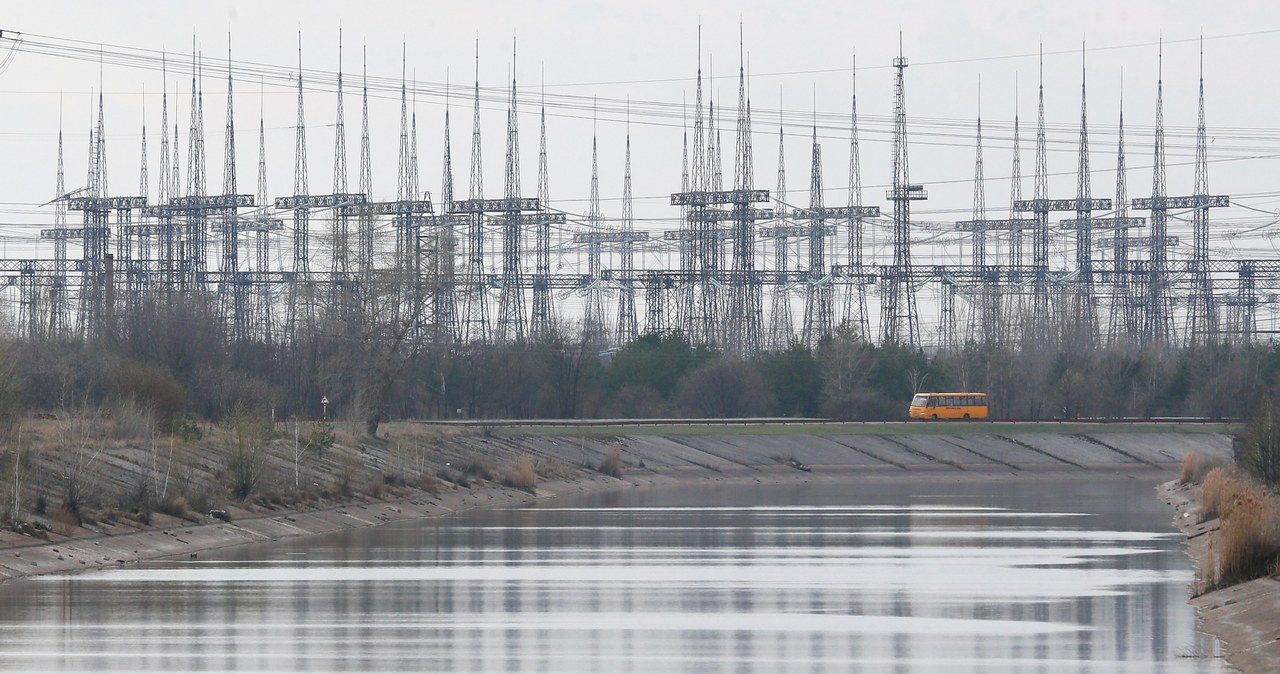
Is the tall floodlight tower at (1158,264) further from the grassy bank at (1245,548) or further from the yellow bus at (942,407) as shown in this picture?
the grassy bank at (1245,548)

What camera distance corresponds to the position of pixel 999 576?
3394 cm

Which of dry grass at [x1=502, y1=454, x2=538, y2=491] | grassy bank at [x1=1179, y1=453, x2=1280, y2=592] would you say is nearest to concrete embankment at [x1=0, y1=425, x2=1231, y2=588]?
dry grass at [x1=502, y1=454, x2=538, y2=491]

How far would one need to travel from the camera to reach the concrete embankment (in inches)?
2365

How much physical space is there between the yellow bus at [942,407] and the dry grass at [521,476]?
34.4 m

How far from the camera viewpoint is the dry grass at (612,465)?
72.3 meters

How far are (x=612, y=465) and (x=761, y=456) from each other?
833 centimetres

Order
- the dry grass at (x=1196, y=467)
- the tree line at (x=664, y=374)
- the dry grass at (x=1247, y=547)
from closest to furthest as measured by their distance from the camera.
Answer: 1. the dry grass at (x=1247, y=547)
2. the dry grass at (x=1196, y=467)
3. the tree line at (x=664, y=374)

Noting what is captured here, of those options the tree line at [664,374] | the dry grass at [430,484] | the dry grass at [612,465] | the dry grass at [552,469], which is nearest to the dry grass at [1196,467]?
the tree line at [664,374]

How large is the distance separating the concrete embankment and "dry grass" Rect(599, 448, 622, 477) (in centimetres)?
27

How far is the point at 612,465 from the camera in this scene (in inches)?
2857

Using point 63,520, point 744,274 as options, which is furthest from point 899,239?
point 63,520

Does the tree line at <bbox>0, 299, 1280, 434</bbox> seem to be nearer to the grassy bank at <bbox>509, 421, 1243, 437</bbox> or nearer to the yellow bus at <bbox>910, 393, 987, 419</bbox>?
the grassy bank at <bbox>509, 421, 1243, 437</bbox>

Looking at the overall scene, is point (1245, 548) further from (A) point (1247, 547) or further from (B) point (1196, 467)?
(B) point (1196, 467)

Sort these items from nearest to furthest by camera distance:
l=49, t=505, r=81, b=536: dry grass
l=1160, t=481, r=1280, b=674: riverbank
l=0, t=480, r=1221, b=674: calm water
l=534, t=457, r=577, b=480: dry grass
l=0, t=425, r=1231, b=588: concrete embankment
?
l=1160, t=481, r=1280, b=674: riverbank → l=0, t=480, r=1221, b=674: calm water → l=49, t=505, r=81, b=536: dry grass → l=0, t=425, r=1231, b=588: concrete embankment → l=534, t=457, r=577, b=480: dry grass
